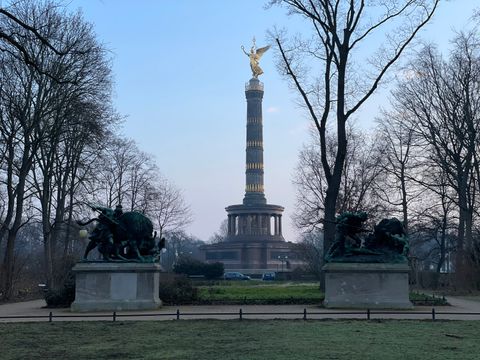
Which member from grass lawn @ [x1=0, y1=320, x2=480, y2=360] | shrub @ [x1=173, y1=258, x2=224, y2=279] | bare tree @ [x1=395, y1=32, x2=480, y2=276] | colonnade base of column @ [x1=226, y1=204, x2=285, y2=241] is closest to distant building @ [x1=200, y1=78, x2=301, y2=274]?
colonnade base of column @ [x1=226, y1=204, x2=285, y2=241]

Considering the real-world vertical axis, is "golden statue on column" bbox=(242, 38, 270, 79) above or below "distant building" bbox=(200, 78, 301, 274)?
above

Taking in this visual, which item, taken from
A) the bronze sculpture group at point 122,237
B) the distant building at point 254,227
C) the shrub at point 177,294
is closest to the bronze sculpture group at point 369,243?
the shrub at point 177,294

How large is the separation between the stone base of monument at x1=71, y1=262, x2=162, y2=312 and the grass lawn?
4.51m

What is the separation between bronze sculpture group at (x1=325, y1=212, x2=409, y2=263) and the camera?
853 inches

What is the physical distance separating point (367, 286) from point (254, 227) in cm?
7796

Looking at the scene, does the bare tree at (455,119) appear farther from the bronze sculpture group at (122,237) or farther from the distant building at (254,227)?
the distant building at (254,227)

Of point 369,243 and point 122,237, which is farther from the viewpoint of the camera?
point 369,243

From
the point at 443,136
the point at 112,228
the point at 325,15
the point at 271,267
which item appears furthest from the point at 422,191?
the point at 271,267

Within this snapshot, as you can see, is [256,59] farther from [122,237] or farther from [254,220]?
[122,237]

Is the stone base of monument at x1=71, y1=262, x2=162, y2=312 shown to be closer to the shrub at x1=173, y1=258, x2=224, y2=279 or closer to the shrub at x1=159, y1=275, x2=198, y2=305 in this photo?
the shrub at x1=159, y1=275, x2=198, y2=305

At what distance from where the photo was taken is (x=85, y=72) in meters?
30.0

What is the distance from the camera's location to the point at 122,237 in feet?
72.2

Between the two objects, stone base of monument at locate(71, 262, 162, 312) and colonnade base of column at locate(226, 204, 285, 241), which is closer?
stone base of monument at locate(71, 262, 162, 312)

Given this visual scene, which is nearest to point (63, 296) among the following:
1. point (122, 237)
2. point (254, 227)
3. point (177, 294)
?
point (122, 237)
